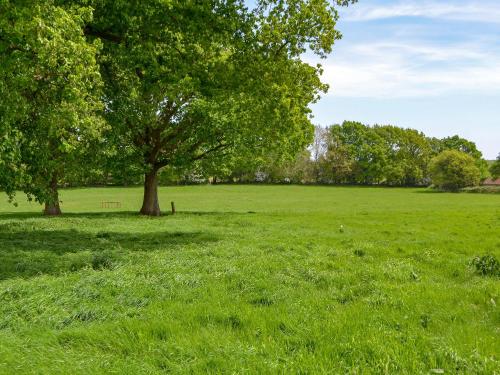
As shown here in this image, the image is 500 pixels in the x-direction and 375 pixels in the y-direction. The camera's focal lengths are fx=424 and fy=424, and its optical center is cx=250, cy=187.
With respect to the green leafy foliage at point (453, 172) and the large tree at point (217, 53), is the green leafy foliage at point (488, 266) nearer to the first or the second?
the large tree at point (217, 53)

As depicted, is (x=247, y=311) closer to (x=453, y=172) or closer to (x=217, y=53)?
(x=217, y=53)

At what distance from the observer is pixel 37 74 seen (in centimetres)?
1525

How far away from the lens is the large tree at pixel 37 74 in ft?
42.4

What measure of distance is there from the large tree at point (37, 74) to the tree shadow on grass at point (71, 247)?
3037mm

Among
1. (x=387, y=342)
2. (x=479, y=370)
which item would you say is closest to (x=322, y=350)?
(x=387, y=342)

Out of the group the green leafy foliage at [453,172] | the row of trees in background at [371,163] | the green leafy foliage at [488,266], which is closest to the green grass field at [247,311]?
the green leafy foliage at [488,266]

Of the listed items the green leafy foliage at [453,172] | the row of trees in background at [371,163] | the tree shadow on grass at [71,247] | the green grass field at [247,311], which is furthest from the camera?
the row of trees in background at [371,163]

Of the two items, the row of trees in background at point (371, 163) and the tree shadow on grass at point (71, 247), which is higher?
the row of trees in background at point (371, 163)

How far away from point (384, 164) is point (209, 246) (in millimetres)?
121894

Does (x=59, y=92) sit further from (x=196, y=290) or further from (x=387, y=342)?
(x=387, y=342)

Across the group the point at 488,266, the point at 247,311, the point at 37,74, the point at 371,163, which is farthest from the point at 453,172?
the point at 247,311

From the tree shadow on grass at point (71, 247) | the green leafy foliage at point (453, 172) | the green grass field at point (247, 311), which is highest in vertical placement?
the green leafy foliage at point (453, 172)

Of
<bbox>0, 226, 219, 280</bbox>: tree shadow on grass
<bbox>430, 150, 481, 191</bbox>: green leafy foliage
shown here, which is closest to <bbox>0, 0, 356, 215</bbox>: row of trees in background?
<bbox>0, 226, 219, 280</bbox>: tree shadow on grass

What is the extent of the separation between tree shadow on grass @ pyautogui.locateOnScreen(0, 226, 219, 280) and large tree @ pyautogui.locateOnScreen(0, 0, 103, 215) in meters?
3.04
